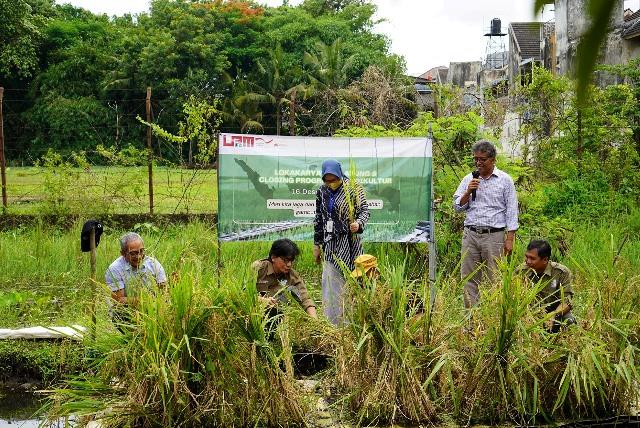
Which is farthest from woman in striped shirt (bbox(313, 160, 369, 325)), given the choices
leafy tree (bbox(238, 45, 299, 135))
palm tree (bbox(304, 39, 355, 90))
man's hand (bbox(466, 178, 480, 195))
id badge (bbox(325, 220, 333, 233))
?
leafy tree (bbox(238, 45, 299, 135))

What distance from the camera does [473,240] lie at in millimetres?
6859

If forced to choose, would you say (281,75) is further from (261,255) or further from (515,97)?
(261,255)

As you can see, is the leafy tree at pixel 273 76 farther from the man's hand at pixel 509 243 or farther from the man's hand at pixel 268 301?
the man's hand at pixel 268 301

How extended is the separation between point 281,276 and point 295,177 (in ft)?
6.71

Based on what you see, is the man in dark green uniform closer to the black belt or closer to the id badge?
the black belt

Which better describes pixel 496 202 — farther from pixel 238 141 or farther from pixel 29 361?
pixel 29 361

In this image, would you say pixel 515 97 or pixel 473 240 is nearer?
pixel 473 240

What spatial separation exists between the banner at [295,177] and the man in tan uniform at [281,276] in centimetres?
Result: 185

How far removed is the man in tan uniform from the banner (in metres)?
1.85

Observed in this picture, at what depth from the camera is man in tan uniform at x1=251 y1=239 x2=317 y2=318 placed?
5984mm

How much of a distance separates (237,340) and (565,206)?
6994mm

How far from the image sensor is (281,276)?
614 cm

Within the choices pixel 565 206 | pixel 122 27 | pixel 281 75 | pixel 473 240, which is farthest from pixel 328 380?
pixel 122 27

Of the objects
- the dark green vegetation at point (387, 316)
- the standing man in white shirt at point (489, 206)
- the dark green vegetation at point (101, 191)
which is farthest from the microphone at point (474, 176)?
the dark green vegetation at point (101, 191)
